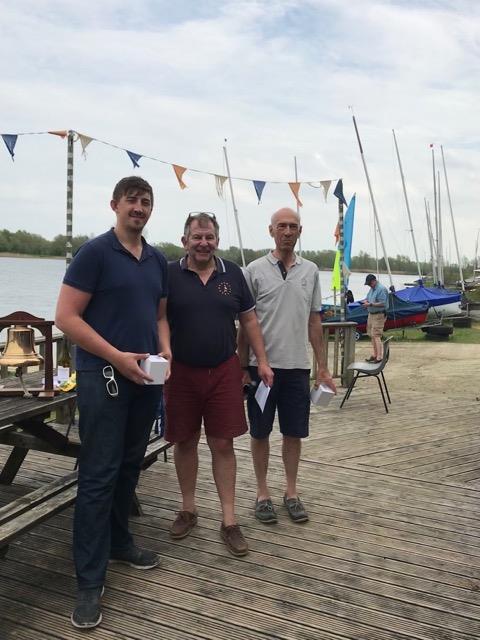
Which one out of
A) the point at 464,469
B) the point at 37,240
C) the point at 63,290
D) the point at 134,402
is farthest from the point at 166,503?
the point at 37,240

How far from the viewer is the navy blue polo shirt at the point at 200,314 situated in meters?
2.55

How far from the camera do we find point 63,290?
80.7 inches

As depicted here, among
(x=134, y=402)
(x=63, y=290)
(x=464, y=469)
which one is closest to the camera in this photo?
(x=63, y=290)

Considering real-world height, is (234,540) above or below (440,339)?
above

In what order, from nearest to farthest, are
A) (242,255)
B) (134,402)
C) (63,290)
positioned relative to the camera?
(63,290) < (134,402) < (242,255)

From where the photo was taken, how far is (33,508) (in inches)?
91.6

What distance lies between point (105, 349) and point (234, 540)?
118 centimetres

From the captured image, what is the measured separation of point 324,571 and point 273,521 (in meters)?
0.52

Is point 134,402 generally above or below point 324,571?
above

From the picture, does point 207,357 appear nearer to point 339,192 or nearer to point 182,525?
point 182,525

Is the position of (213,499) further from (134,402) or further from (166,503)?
(134,402)

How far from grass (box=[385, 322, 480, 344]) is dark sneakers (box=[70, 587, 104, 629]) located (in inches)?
608

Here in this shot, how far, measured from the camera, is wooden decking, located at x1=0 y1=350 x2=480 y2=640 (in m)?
2.09

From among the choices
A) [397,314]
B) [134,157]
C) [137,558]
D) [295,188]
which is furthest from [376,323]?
[137,558]
